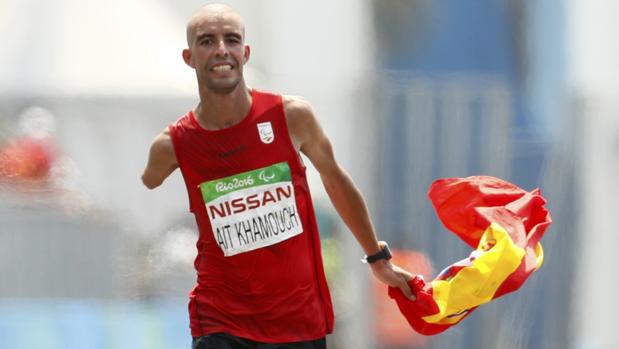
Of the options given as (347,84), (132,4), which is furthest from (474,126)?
(132,4)

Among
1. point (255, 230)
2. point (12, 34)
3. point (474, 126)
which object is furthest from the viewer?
point (474, 126)

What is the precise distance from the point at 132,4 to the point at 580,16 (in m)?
2.52

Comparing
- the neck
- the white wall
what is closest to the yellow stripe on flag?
the neck

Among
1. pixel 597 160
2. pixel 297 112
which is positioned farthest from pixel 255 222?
pixel 597 160

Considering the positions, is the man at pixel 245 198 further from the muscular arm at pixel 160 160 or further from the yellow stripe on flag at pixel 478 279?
the yellow stripe on flag at pixel 478 279

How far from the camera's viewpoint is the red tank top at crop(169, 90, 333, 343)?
4609 millimetres

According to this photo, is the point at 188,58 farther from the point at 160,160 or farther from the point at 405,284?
the point at 405,284

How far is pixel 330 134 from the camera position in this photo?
7789 mm

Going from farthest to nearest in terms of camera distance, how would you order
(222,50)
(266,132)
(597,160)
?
1. (597,160)
2. (266,132)
3. (222,50)

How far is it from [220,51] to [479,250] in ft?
4.03

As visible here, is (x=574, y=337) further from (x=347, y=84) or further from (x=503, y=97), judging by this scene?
(x=347, y=84)

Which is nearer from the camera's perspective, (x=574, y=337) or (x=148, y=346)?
(x=148, y=346)

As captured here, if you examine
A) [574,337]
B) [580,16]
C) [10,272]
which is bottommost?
[574,337]

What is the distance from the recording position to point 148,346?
303 inches
